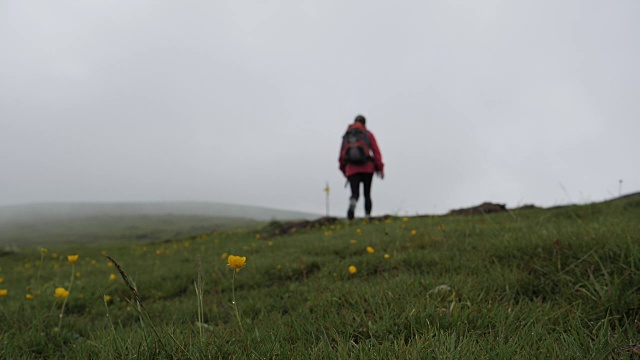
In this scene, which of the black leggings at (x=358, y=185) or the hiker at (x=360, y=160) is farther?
the black leggings at (x=358, y=185)

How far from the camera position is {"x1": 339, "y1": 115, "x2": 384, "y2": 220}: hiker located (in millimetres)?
11148

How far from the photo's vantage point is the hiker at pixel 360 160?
36.6 ft

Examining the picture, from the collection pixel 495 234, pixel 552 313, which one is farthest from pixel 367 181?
pixel 552 313

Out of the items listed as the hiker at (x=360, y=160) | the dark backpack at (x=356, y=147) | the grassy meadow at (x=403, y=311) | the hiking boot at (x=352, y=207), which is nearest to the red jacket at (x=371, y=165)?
the hiker at (x=360, y=160)

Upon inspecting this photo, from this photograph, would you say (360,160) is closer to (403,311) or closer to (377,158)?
(377,158)

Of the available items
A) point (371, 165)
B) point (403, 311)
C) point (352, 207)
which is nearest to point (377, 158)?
point (371, 165)

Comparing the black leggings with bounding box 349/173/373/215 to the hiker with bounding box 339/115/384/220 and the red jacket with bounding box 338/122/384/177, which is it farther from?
the red jacket with bounding box 338/122/384/177

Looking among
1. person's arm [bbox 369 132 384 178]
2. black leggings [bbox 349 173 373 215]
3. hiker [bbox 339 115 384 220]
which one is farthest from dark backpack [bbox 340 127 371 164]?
black leggings [bbox 349 173 373 215]

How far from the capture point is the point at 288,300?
122 inches

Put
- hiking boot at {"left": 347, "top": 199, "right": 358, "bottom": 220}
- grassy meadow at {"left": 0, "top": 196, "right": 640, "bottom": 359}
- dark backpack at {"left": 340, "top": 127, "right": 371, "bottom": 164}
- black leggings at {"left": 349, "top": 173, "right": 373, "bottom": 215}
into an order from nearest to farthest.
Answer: grassy meadow at {"left": 0, "top": 196, "right": 640, "bottom": 359}
dark backpack at {"left": 340, "top": 127, "right": 371, "bottom": 164}
black leggings at {"left": 349, "top": 173, "right": 373, "bottom": 215}
hiking boot at {"left": 347, "top": 199, "right": 358, "bottom": 220}

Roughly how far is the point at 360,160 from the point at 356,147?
1.58 ft

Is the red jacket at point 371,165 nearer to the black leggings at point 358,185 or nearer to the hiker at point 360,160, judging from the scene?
the hiker at point 360,160

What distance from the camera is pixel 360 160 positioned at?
11.1 m

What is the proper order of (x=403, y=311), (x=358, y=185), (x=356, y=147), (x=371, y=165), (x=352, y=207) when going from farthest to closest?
(x=352, y=207)
(x=358, y=185)
(x=371, y=165)
(x=356, y=147)
(x=403, y=311)
